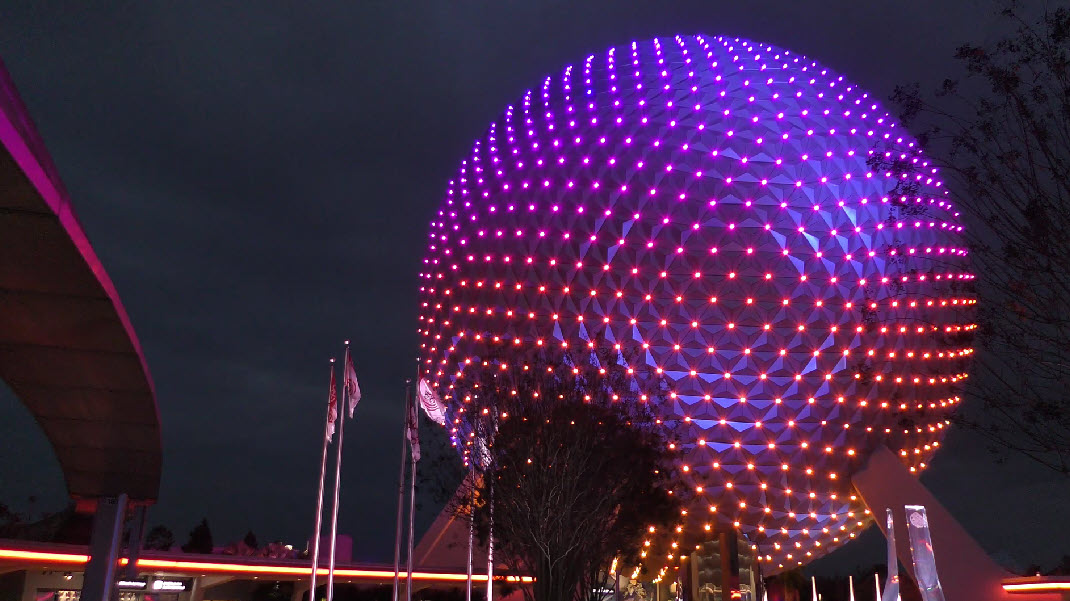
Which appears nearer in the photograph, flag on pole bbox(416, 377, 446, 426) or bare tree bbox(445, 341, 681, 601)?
bare tree bbox(445, 341, 681, 601)

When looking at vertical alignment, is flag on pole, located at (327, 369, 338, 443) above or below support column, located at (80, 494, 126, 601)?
above

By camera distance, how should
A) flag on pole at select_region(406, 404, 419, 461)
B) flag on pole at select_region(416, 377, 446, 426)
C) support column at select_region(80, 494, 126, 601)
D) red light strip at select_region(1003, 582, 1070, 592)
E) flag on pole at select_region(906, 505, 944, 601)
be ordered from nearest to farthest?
flag on pole at select_region(906, 505, 944, 601), support column at select_region(80, 494, 126, 601), red light strip at select_region(1003, 582, 1070, 592), flag on pole at select_region(416, 377, 446, 426), flag on pole at select_region(406, 404, 419, 461)

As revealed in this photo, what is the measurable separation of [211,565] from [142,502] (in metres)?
17.8

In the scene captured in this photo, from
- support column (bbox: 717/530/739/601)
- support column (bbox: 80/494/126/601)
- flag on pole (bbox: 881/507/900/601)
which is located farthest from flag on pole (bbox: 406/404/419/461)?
flag on pole (bbox: 881/507/900/601)

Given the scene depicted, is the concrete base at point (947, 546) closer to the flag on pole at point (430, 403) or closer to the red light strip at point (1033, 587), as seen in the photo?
the red light strip at point (1033, 587)

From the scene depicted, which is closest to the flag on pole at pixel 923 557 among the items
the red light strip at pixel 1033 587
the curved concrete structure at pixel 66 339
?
the curved concrete structure at pixel 66 339

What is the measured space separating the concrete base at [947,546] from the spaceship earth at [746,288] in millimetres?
1237

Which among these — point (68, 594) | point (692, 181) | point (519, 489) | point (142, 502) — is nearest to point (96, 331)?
point (142, 502)

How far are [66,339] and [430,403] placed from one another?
17.4 meters

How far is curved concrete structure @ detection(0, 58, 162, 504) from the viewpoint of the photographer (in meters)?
6.63

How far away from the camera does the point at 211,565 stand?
33281mm

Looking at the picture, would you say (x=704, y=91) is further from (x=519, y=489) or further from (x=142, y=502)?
(x=142, y=502)

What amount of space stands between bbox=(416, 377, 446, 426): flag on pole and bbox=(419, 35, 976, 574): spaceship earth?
21.8 inches

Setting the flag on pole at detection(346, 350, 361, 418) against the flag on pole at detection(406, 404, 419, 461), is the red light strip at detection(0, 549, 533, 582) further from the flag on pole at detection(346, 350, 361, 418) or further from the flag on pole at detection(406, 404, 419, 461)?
the flag on pole at detection(346, 350, 361, 418)
